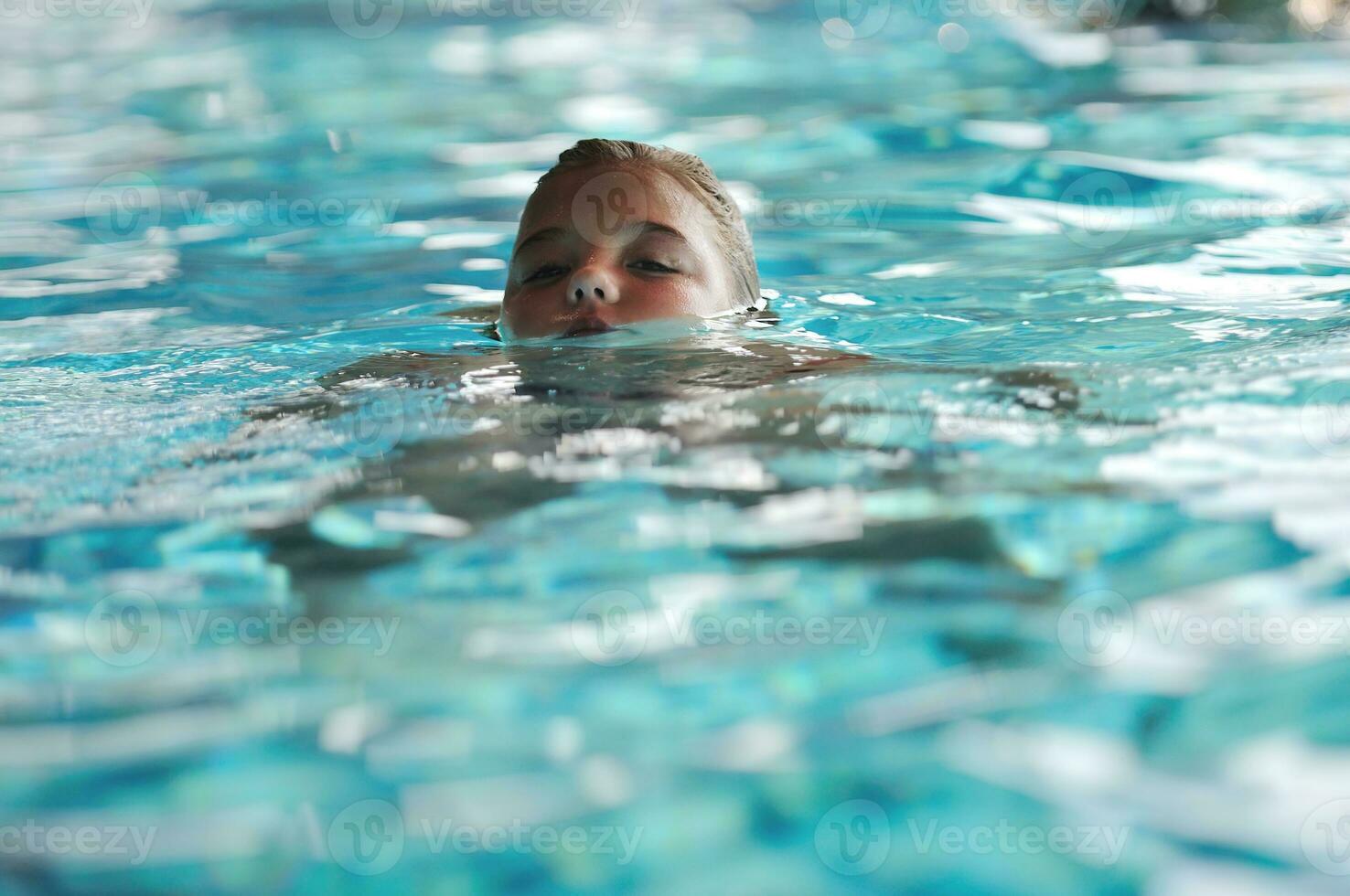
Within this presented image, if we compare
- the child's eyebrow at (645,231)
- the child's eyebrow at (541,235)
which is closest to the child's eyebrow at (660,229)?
the child's eyebrow at (645,231)

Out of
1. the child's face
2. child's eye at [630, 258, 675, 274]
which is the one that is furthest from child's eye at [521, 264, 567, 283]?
child's eye at [630, 258, 675, 274]

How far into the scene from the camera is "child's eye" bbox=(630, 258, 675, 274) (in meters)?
3.46

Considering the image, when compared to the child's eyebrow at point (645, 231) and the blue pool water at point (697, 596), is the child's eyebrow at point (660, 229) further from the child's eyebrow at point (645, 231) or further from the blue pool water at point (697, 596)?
the blue pool water at point (697, 596)

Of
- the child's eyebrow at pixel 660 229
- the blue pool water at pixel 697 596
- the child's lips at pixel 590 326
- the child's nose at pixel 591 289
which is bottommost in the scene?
the blue pool water at pixel 697 596

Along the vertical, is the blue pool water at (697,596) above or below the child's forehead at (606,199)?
below

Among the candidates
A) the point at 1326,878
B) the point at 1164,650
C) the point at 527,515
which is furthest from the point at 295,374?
the point at 1326,878

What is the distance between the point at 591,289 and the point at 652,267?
248 mm

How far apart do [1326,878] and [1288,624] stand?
50cm

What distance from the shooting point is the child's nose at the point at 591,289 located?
10.8 ft

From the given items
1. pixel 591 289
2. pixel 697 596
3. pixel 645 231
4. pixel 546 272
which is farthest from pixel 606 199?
pixel 697 596

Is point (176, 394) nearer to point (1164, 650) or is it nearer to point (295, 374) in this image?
point (295, 374)

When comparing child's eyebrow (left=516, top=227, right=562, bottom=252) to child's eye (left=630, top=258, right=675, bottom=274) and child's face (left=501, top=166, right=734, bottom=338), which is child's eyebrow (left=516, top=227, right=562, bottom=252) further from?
child's eye (left=630, top=258, right=675, bottom=274)

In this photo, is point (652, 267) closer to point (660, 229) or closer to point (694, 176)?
point (660, 229)

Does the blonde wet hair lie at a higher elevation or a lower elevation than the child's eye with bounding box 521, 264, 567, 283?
higher
